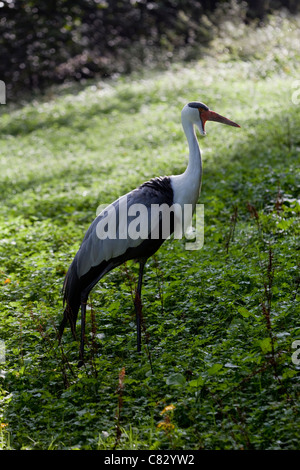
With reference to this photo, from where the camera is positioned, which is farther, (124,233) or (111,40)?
(111,40)

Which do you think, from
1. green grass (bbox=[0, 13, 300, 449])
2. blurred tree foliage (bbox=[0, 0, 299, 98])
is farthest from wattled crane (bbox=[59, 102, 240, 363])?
blurred tree foliage (bbox=[0, 0, 299, 98])

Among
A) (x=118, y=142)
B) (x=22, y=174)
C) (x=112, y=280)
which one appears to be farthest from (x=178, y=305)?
(x=118, y=142)

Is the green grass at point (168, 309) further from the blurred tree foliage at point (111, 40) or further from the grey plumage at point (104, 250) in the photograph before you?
the blurred tree foliage at point (111, 40)

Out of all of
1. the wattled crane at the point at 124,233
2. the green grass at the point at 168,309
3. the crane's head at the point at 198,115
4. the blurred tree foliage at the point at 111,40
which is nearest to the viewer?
the green grass at the point at 168,309

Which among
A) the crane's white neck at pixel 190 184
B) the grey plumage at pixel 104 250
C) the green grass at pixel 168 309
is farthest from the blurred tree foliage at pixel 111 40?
the grey plumage at pixel 104 250

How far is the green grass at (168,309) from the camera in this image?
3.73m

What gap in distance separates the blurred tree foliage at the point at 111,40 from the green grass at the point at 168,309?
7640mm

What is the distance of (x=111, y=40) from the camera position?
19281 millimetres

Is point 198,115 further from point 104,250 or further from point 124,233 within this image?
point 104,250

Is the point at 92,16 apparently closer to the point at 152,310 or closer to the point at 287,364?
the point at 152,310

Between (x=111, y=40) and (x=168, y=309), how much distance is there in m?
15.6

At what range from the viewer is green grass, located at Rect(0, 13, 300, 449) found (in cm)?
373

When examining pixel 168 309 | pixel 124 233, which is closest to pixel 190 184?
pixel 124 233

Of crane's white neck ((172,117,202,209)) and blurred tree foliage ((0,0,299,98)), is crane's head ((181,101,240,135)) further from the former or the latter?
blurred tree foliage ((0,0,299,98))
